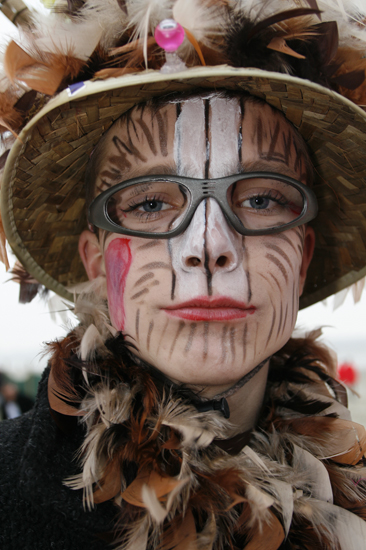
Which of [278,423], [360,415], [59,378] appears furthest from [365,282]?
[360,415]

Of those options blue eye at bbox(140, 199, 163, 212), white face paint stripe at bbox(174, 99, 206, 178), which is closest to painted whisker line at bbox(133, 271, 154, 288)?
blue eye at bbox(140, 199, 163, 212)

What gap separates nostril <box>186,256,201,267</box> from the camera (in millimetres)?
1357

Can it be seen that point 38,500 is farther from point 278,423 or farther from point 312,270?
point 312,270

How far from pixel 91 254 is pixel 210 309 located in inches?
25.4

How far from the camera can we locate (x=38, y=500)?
126cm

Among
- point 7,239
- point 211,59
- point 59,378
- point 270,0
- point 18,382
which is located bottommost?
point 18,382

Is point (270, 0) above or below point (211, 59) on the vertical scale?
above

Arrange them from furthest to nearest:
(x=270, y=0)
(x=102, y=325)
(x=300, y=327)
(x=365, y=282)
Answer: (x=300, y=327), (x=365, y=282), (x=102, y=325), (x=270, y=0)

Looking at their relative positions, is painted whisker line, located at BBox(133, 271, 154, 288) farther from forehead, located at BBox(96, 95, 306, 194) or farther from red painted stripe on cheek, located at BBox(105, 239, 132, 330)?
forehead, located at BBox(96, 95, 306, 194)

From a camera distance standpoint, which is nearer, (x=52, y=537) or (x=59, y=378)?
(x=52, y=537)

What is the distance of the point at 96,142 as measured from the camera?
1.65 metres

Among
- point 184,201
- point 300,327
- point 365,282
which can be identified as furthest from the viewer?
point 300,327

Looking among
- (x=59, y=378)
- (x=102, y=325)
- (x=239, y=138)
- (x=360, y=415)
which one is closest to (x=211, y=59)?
(x=239, y=138)

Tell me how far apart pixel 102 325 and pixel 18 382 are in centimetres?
559
